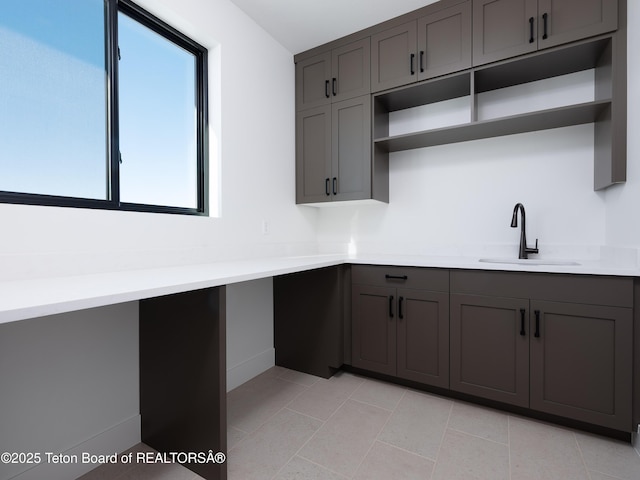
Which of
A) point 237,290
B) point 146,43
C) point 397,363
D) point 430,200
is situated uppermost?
point 146,43

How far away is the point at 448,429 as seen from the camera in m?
1.65

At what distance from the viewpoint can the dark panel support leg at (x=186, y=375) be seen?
49.9 inches

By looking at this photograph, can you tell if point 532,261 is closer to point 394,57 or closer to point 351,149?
point 351,149

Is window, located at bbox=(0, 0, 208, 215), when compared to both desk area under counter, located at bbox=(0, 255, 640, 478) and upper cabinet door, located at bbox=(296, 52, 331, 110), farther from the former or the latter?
upper cabinet door, located at bbox=(296, 52, 331, 110)

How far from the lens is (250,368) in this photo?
89.7 inches

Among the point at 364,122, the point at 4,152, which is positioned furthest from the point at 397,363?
the point at 4,152

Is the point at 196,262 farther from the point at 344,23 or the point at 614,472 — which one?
the point at 614,472

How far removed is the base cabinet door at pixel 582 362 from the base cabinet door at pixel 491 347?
54 mm

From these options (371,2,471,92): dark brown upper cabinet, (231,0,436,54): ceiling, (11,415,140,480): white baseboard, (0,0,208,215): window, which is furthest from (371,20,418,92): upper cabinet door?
(11,415,140,480): white baseboard

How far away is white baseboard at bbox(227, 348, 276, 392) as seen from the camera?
2125mm

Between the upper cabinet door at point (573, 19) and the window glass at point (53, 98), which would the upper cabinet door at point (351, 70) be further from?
the window glass at point (53, 98)

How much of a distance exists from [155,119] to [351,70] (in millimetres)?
1482

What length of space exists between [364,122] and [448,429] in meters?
2.05

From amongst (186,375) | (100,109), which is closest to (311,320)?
(186,375)
